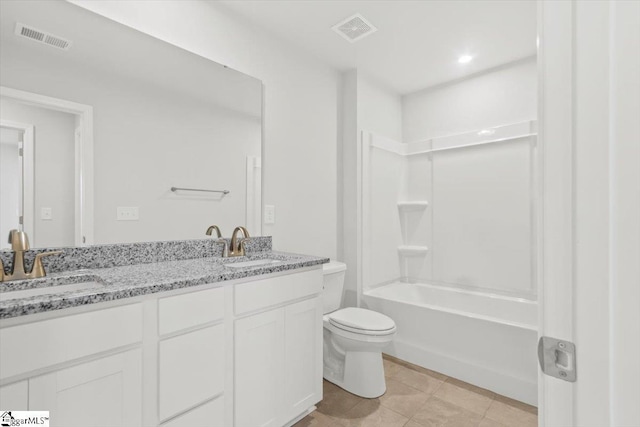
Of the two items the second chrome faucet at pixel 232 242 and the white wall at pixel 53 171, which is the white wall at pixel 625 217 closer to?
the second chrome faucet at pixel 232 242

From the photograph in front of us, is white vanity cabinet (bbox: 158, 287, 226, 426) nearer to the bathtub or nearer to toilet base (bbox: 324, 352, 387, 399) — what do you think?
toilet base (bbox: 324, 352, 387, 399)

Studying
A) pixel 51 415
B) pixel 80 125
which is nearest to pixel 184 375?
pixel 51 415

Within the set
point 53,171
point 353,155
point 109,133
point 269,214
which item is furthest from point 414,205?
point 53,171

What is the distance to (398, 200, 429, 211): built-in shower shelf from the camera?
3.38m

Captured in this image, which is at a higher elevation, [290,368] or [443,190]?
[443,190]

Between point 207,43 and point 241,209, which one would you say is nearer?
point 207,43

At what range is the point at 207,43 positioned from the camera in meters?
2.01

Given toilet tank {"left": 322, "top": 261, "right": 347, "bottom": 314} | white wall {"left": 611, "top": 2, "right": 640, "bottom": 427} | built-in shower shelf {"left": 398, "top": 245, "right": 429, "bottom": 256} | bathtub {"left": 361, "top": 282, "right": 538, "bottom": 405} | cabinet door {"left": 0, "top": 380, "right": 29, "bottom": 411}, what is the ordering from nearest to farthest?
white wall {"left": 611, "top": 2, "right": 640, "bottom": 427}, cabinet door {"left": 0, "top": 380, "right": 29, "bottom": 411}, bathtub {"left": 361, "top": 282, "right": 538, "bottom": 405}, toilet tank {"left": 322, "top": 261, "right": 347, "bottom": 314}, built-in shower shelf {"left": 398, "top": 245, "right": 429, "bottom": 256}

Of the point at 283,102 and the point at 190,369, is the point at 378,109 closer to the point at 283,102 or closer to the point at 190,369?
the point at 283,102

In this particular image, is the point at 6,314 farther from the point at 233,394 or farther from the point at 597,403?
the point at 597,403

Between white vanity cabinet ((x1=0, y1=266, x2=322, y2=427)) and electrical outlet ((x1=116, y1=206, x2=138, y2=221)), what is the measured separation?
2.19ft

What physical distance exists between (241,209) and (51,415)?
139 centimetres

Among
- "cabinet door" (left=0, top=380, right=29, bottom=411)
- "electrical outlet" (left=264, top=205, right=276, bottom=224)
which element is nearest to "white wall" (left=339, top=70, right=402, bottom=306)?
"electrical outlet" (left=264, top=205, right=276, bottom=224)

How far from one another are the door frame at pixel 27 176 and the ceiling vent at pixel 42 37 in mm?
397
